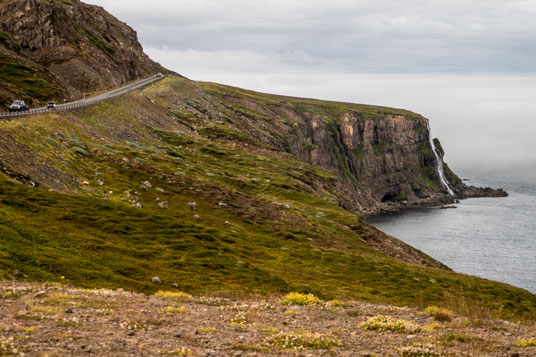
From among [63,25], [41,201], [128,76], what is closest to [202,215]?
[41,201]

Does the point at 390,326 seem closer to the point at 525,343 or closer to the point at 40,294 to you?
the point at 525,343

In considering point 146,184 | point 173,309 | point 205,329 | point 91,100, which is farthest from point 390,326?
point 91,100

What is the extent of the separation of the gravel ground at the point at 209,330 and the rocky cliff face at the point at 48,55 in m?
98.8

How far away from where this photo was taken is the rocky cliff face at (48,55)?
124875 mm

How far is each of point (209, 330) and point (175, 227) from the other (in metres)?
39.8

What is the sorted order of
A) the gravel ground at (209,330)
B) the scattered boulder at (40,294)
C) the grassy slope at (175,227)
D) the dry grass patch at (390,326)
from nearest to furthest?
the gravel ground at (209,330) → the dry grass patch at (390,326) → the scattered boulder at (40,294) → the grassy slope at (175,227)

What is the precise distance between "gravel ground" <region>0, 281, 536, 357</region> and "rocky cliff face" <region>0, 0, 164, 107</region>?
9877cm

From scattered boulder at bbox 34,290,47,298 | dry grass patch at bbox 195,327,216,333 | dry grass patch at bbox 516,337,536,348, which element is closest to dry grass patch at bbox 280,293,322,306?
dry grass patch at bbox 195,327,216,333

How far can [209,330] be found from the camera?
73.8ft

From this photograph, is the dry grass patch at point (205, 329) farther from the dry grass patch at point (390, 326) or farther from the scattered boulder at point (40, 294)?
the scattered boulder at point (40, 294)

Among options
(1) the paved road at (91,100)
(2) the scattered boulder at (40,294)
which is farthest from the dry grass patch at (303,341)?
(1) the paved road at (91,100)

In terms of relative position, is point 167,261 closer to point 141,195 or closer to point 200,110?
point 141,195

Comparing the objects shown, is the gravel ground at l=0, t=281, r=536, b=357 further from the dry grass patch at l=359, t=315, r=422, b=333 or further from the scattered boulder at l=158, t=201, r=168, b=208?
the scattered boulder at l=158, t=201, r=168, b=208

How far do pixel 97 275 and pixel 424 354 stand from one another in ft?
78.3
